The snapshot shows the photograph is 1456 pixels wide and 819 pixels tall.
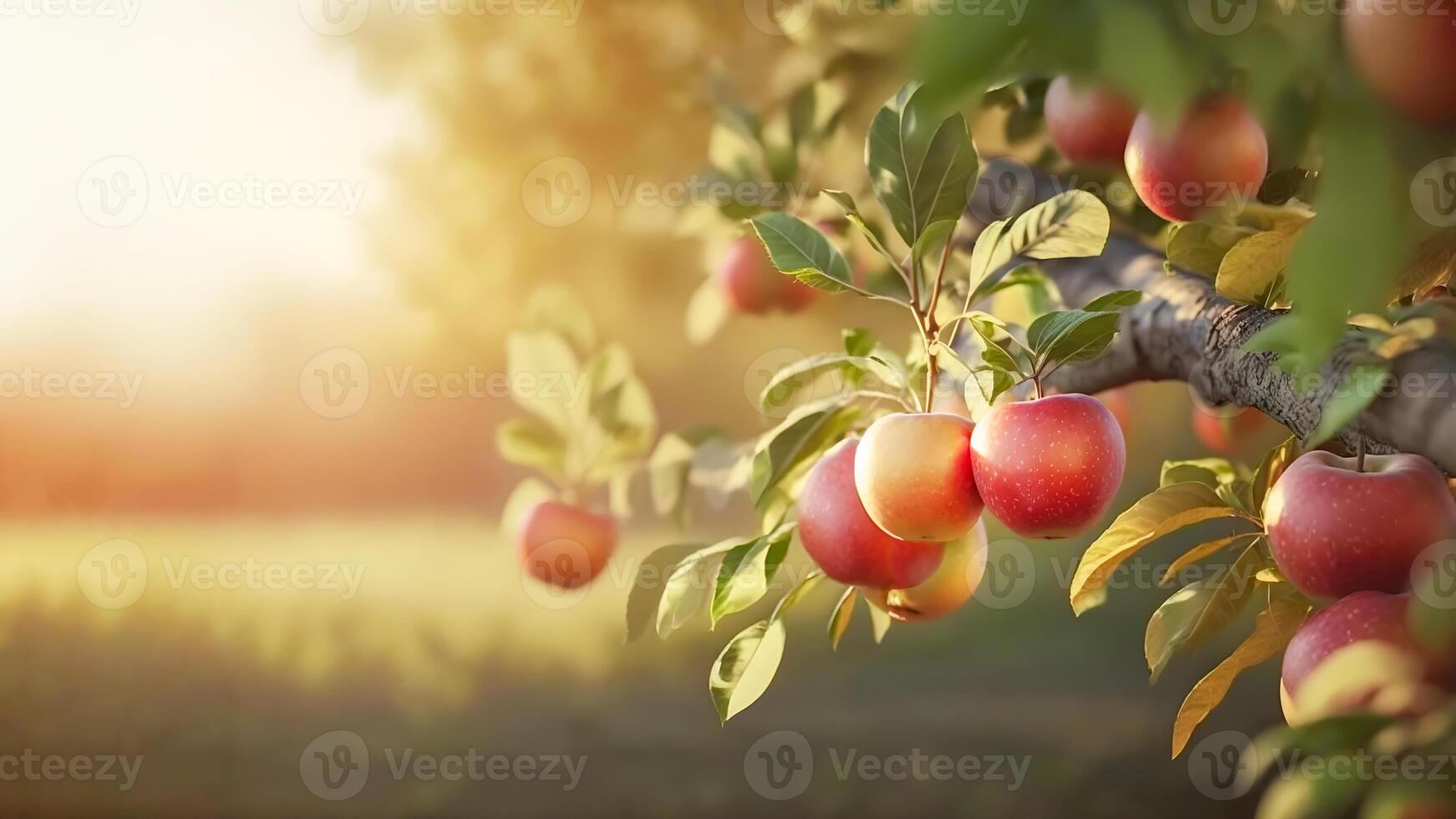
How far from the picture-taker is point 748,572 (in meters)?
0.41

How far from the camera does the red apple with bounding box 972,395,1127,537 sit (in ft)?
1.07

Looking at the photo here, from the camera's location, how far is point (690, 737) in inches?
53.1

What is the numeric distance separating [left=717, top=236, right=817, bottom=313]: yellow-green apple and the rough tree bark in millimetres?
210

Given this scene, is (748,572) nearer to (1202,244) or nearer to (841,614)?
(841,614)

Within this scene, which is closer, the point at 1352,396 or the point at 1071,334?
the point at 1352,396

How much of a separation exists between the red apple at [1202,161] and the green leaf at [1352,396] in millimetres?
68

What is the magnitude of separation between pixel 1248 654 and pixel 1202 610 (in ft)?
0.18

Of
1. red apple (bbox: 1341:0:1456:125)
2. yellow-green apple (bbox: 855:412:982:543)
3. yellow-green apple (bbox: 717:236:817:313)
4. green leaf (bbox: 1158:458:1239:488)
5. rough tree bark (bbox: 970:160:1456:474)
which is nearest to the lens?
red apple (bbox: 1341:0:1456:125)

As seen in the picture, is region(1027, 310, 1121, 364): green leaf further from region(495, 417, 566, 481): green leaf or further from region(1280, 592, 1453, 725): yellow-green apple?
region(495, 417, 566, 481): green leaf

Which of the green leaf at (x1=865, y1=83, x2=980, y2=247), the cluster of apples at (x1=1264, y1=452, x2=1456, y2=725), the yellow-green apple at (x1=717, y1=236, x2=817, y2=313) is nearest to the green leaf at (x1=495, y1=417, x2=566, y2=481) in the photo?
the yellow-green apple at (x1=717, y1=236, x2=817, y2=313)

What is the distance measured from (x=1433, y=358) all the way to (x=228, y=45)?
150 centimetres

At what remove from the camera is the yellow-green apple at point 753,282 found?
0.70 m

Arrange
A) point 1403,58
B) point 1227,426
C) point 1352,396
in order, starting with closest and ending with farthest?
1. point 1403,58
2. point 1352,396
3. point 1227,426

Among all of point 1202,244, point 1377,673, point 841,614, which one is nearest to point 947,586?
point 841,614
